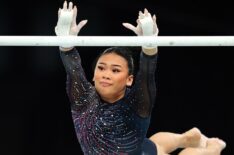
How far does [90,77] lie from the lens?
3254 millimetres

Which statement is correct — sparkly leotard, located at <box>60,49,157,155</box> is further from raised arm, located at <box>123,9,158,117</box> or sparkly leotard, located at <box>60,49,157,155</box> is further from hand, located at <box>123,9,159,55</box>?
hand, located at <box>123,9,159,55</box>

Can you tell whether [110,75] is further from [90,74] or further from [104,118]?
[90,74]

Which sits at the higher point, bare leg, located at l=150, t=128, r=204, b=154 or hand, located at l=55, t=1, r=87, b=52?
hand, located at l=55, t=1, r=87, b=52

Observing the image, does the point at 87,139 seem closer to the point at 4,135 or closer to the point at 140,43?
the point at 140,43

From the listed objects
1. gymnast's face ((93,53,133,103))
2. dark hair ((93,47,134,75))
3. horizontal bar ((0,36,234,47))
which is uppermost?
horizontal bar ((0,36,234,47))

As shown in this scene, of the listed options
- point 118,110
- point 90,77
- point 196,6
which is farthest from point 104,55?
point 196,6

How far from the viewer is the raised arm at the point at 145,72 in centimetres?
204

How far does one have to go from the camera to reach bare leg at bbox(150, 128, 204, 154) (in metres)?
2.64

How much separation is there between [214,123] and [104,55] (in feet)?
4.19

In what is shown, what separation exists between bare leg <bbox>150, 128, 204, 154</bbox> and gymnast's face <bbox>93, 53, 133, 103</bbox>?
0.50m

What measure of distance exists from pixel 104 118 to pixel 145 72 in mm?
283

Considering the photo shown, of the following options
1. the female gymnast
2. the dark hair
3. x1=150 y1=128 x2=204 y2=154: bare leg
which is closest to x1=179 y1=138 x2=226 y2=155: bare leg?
x1=150 y1=128 x2=204 y2=154: bare leg

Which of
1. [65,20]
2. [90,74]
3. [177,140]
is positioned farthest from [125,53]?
[90,74]

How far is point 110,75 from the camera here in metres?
2.21
